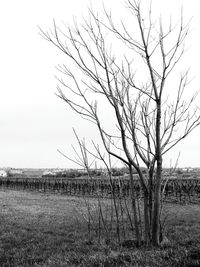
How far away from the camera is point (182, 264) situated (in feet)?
13.1

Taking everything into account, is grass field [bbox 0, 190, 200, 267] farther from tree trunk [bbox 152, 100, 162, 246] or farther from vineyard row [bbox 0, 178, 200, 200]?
vineyard row [bbox 0, 178, 200, 200]

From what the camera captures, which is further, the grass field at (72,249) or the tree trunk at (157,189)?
the tree trunk at (157,189)

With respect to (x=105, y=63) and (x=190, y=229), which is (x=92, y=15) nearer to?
(x=105, y=63)

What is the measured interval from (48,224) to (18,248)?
4.76 metres

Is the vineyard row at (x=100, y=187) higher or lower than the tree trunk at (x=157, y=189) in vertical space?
lower

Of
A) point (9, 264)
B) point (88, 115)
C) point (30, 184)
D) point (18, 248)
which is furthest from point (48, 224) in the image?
point (30, 184)

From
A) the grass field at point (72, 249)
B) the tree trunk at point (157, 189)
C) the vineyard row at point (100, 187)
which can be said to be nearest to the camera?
the grass field at point (72, 249)

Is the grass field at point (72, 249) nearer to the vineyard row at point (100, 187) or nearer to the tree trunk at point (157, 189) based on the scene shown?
the tree trunk at point (157, 189)

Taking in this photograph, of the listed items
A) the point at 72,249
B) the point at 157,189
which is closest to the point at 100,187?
the point at 72,249

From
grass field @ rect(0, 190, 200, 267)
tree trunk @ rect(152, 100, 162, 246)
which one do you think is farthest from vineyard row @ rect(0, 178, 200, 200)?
tree trunk @ rect(152, 100, 162, 246)

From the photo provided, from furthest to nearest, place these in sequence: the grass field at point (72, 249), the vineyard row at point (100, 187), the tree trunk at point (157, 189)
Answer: the vineyard row at point (100, 187) < the tree trunk at point (157, 189) < the grass field at point (72, 249)

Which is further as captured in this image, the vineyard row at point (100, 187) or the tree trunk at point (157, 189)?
the vineyard row at point (100, 187)

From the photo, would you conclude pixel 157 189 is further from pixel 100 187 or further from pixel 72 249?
pixel 100 187

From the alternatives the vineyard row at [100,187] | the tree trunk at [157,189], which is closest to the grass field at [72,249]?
the tree trunk at [157,189]
